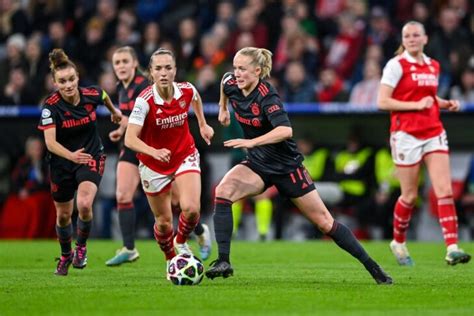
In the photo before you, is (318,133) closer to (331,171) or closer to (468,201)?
(331,171)

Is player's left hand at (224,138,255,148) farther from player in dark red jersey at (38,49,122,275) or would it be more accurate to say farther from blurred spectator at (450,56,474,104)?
blurred spectator at (450,56,474,104)

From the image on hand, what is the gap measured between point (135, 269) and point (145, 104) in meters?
2.61

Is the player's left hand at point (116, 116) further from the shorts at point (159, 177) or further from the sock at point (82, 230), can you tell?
the shorts at point (159, 177)

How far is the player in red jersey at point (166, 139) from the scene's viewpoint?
10.8 metres

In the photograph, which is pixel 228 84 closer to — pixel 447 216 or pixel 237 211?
pixel 447 216

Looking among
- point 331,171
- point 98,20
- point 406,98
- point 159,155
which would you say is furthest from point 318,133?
point 159,155

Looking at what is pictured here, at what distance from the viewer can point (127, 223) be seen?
1386 centimetres

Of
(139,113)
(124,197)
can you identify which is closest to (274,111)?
(139,113)

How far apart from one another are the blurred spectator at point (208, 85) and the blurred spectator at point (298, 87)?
1206mm

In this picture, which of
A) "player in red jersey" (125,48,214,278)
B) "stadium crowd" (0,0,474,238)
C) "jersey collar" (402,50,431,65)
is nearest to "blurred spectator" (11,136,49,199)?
"stadium crowd" (0,0,474,238)

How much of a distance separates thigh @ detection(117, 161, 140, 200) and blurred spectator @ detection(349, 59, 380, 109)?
6478 mm

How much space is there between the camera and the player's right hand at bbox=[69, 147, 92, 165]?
Result: 11625mm

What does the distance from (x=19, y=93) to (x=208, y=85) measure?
3.57m

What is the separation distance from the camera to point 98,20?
75.3 ft
